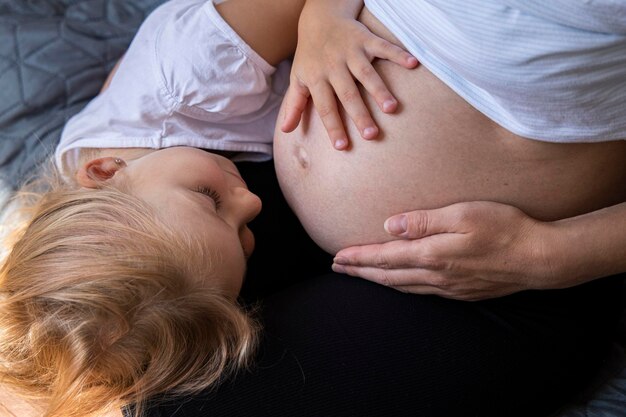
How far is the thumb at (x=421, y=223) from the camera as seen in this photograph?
87 cm

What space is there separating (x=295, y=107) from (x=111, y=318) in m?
0.40

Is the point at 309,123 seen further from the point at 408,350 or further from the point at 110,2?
the point at 110,2

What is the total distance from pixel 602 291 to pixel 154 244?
0.68 m

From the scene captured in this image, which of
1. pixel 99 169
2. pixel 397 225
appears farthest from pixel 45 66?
pixel 397 225

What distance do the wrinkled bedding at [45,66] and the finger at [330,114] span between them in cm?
58

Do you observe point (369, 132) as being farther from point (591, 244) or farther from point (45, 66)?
point (45, 66)

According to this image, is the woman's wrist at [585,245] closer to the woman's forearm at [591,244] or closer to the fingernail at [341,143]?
the woman's forearm at [591,244]

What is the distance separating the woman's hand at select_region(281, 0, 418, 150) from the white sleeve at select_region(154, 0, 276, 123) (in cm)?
10

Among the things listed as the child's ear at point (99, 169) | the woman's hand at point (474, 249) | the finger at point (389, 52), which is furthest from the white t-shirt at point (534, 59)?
the child's ear at point (99, 169)

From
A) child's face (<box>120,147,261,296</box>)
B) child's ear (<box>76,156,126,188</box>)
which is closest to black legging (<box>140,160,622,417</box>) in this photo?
child's face (<box>120,147,261,296</box>)

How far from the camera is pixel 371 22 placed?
962 mm

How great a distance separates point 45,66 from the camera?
1.35 meters

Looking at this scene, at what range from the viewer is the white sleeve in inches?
41.8

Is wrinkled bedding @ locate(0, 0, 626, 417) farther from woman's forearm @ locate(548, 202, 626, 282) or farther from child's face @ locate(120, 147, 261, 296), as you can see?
woman's forearm @ locate(548, 202, 626, 282)
